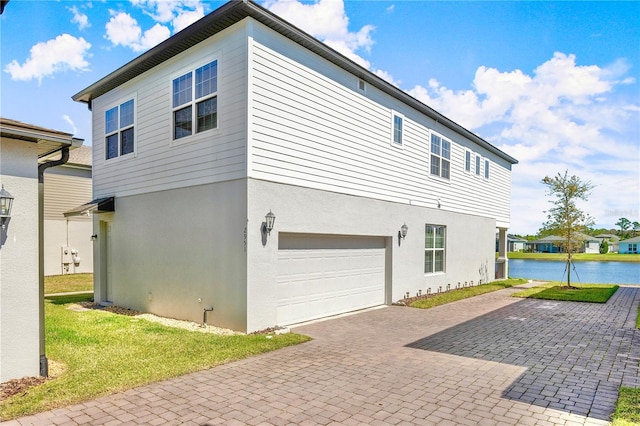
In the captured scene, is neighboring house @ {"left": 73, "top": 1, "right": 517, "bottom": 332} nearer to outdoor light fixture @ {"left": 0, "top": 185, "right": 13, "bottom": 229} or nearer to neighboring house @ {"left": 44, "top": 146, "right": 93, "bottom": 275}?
outdoor light fixture @ {"left": 0, "top": 185, "right": 13, "bottom": 229}

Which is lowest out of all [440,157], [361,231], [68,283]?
[68,283]

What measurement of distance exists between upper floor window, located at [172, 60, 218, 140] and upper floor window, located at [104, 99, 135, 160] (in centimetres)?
231

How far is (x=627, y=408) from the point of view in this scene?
13.8 ft

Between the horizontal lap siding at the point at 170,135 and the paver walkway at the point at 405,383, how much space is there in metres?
3.94

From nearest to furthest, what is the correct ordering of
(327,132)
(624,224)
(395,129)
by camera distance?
(327,132) → (395,129) → (624,224)

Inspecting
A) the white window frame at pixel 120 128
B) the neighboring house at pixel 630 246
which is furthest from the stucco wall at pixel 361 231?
the neighboring house at pixel 630 246

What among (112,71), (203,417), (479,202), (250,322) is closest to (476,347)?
(250,322)

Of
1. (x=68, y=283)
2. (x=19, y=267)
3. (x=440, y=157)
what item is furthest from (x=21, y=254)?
(x=68, y=283)

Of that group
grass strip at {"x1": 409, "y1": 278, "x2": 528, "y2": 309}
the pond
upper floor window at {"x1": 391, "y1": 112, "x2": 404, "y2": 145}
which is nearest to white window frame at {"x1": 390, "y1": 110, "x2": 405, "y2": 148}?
upper floor window at {"x1": 391, "y1": 112, "x2": 404, "y2": 145}

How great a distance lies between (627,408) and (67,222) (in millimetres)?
22410

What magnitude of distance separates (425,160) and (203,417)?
11821 millimetres

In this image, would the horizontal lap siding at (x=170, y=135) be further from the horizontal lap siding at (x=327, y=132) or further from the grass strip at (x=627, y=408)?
the grass strip at (x=627, y=408)

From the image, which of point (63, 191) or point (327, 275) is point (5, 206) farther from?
point (63, 191)

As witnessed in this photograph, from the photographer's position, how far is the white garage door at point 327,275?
8.57 m
